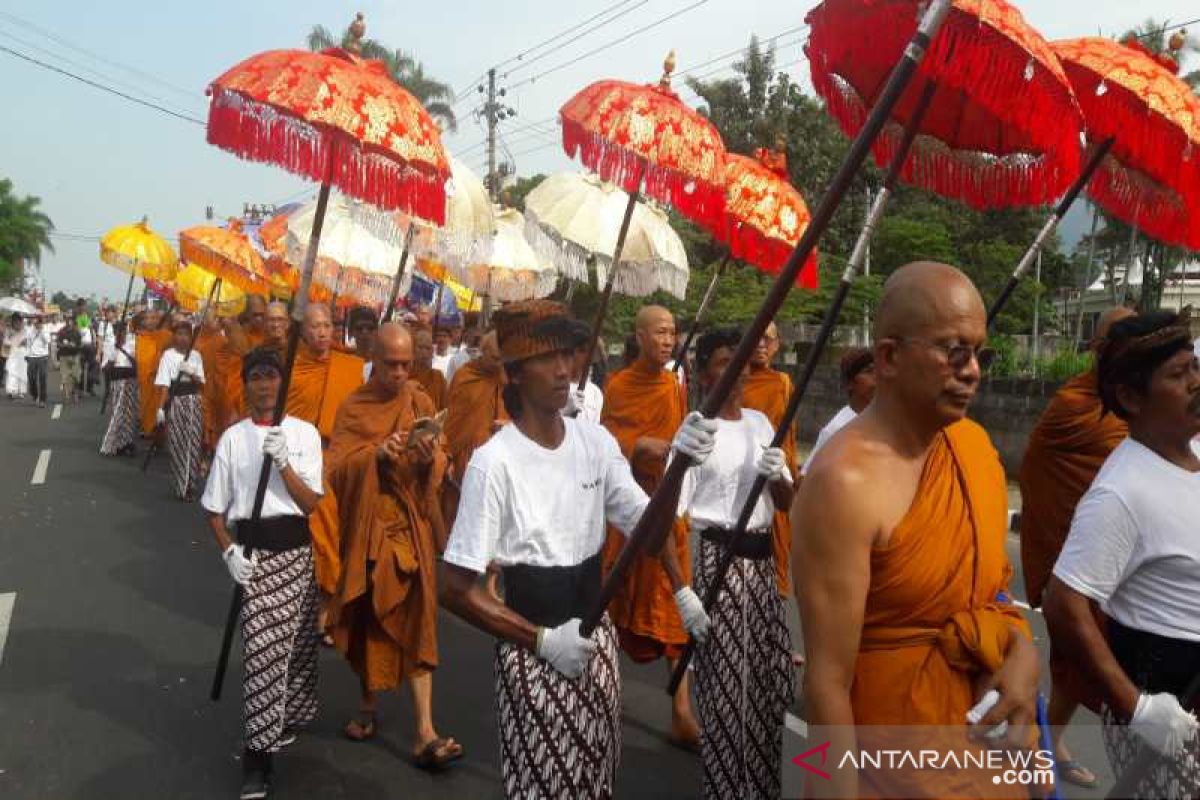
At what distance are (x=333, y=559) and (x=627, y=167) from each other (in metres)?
2.43

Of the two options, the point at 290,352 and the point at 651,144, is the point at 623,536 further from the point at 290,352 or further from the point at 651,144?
the point at 651,144

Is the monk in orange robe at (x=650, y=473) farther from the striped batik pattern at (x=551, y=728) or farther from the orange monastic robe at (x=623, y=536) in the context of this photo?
the striped batik pattern at (x=551, y=728)

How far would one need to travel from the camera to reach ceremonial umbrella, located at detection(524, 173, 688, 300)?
7.53 metres

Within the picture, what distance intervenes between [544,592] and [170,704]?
310cm

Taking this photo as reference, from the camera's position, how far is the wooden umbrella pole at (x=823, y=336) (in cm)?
338

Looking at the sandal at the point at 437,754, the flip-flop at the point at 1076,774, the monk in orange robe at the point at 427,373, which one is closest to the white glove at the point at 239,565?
the sandal at the point at 437,754

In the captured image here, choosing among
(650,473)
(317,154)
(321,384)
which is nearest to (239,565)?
(317,154)

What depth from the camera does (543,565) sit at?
301 cm

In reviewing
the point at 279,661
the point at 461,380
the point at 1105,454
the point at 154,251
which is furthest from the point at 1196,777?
the point at 154,251

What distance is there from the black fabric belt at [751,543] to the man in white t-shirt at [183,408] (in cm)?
838

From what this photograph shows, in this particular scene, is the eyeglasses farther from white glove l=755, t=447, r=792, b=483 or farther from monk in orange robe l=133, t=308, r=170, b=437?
monk in orange robe l=133, t=308, r=170, b=437

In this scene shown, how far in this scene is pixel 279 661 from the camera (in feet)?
14.3

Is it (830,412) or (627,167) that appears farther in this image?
(830,412)

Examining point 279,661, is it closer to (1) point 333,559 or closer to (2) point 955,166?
(1) point 333,559
